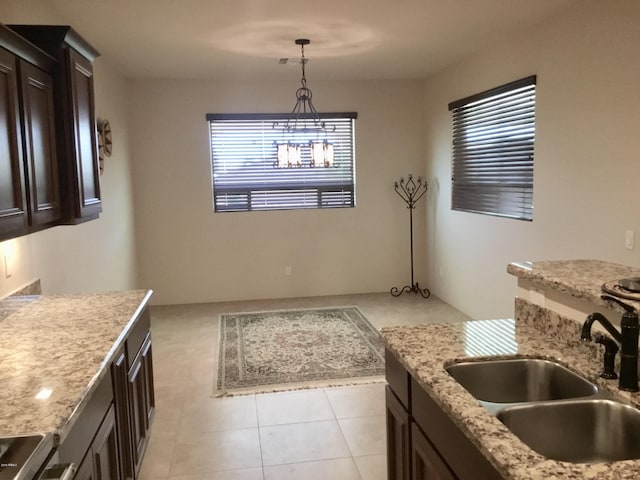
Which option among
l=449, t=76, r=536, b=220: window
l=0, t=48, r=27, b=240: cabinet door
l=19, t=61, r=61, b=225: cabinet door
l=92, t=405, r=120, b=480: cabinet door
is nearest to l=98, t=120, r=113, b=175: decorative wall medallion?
l=19, t=61, r=61, b=225: cabinet door

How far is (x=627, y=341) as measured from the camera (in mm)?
1445

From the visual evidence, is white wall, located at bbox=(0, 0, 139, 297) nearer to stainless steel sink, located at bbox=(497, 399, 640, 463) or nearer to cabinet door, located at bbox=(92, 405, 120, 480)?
cabinet door, located at bbox=(92, 405, 120, 480)

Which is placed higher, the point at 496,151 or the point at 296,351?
the point at 496,151

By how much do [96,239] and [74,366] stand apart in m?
2.92

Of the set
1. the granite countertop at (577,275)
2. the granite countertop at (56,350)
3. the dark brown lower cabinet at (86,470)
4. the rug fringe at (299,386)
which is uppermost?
the granite countertop at (577,275)

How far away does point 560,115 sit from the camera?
3.88 m

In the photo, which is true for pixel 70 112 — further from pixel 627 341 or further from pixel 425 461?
pixel 627 341

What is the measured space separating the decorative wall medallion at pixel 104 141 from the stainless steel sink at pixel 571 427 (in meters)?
4.06

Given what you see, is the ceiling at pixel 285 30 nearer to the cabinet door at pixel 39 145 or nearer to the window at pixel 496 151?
the window at pixel 496 151

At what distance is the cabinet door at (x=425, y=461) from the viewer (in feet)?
5.04

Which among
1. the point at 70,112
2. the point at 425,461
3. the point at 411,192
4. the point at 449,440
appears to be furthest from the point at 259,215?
the point at 449,440

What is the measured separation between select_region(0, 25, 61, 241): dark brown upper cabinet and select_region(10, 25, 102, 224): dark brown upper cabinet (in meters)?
0.04

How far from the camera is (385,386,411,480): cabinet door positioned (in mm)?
1847

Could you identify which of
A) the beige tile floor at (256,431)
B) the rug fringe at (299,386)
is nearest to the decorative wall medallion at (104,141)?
the beige tile floor at (256,431)
